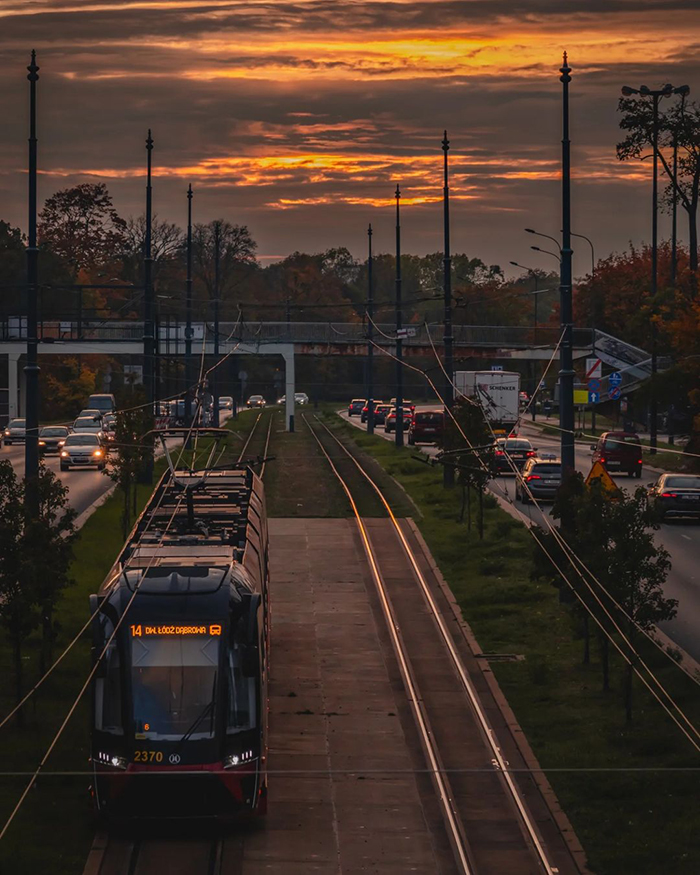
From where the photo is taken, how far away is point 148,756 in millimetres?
16969

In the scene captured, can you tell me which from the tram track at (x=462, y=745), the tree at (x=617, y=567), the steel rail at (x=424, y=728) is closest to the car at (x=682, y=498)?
the steel rail at (x=424, y=728)

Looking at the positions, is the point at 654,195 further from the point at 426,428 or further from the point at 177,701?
the point at 177,701

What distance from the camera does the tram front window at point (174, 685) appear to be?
56.0 feet

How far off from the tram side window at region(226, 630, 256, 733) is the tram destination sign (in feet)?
0.92


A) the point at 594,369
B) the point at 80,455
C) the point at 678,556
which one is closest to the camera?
the point at 678,556

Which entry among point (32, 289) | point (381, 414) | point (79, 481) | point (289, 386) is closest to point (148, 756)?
point (32, 289)

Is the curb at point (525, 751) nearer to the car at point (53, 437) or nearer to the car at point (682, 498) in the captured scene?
the car at point (682, 498)

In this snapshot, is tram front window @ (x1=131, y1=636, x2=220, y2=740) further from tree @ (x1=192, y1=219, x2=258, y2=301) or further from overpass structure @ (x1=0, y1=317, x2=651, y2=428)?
tree @ (x1=192, y1=219, x2=258, y2=301)

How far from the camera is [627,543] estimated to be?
23562 millimetres

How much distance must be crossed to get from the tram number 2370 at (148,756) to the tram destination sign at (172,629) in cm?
127

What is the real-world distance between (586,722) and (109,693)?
8453 millimetres

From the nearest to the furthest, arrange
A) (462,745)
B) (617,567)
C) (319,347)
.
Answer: (462,745), (617,567), (319,347)

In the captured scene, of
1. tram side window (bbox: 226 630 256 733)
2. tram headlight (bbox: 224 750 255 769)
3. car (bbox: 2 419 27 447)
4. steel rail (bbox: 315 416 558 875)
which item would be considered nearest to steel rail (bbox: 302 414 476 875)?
steel rail (bbox: 315 416 558 875)

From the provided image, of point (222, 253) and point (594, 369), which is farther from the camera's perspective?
point (222, 253)
